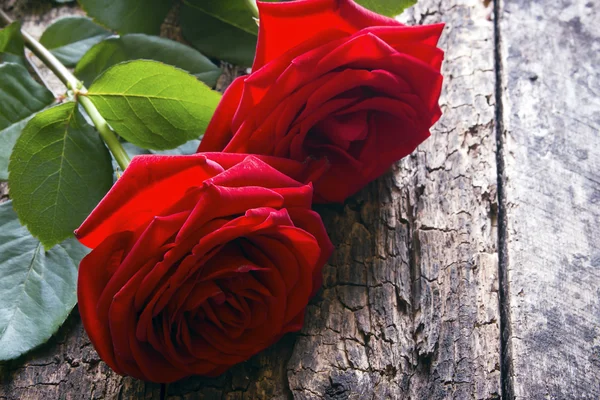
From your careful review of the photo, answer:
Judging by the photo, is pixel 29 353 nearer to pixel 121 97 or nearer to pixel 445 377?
pixel 121 97

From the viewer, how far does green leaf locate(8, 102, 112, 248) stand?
21.5 inches

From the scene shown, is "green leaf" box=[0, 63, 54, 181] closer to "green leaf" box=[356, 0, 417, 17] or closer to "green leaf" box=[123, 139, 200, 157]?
"green leaf" box=[123, 139, 200, 157]

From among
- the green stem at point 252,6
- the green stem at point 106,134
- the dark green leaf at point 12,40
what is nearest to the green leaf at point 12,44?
the dark green leaf at point 12,40

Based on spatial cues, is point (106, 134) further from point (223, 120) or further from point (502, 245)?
point (502, 245)

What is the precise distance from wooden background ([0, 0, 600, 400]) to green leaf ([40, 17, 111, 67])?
0.35 m

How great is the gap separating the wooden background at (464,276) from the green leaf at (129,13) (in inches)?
13.1

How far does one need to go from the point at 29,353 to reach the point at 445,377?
0.39 meters

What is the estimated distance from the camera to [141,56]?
70 centimetres

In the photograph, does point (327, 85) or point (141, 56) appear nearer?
point (327, 85)

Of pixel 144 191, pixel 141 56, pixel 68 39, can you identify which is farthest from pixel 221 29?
pixel 144 191

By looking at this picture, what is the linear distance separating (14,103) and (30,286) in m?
0.20

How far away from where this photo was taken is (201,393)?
0.53m

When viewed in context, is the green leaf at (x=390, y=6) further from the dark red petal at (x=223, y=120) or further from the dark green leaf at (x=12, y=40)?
the dark green leaf at (x=12, y=40)

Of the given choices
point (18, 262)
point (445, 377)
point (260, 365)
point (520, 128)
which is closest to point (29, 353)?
point (18, 262)
